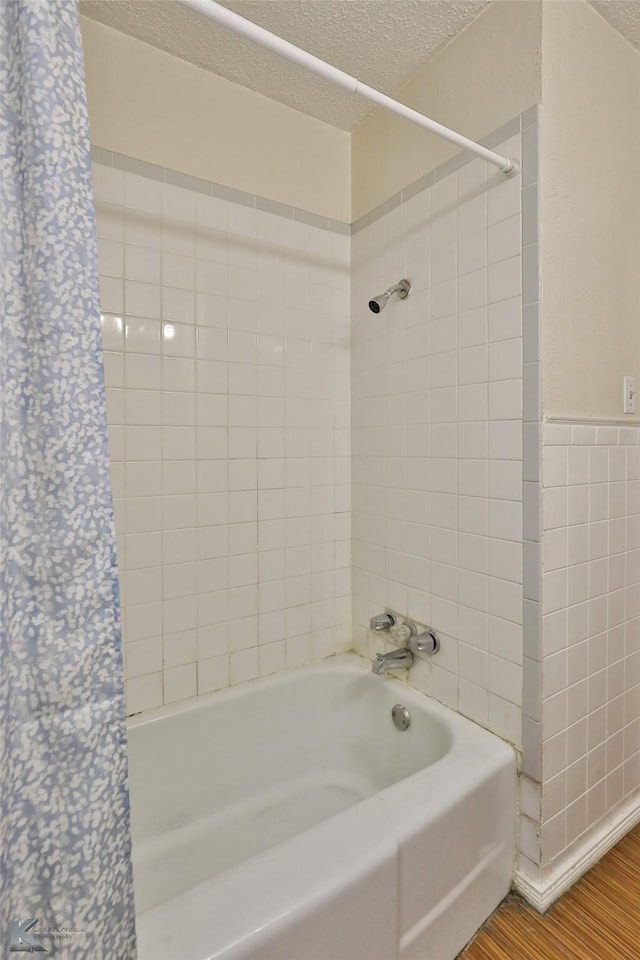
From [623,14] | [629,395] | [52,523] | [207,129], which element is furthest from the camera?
[207,129]

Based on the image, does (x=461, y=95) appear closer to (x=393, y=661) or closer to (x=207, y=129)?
(x=207, y=129)

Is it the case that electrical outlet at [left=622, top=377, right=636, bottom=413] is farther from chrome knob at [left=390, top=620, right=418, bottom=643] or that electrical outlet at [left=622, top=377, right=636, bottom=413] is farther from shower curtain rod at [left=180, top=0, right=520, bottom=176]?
chrome knob at [left=390, top=620, right=418, bottom=643]

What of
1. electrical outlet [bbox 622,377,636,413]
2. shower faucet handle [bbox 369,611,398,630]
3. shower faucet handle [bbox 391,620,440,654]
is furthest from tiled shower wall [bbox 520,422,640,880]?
shower faucet handle [bbox 369,611,398,630]

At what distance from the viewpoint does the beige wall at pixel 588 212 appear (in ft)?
3.80

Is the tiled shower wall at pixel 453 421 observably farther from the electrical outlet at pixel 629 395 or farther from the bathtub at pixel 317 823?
the electrical outlet at pixel 629 395

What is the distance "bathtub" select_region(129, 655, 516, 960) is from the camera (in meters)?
0.79

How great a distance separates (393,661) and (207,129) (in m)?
1.80

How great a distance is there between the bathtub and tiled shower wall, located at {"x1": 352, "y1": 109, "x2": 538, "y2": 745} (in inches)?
7.6

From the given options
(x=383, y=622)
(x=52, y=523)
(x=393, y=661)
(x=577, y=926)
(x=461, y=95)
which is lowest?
(x=577, y=926)

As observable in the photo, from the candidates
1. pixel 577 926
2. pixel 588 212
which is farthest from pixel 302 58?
pixel 577 926

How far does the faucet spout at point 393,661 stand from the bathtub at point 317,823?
0.31 ft

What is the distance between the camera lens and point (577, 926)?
115cm

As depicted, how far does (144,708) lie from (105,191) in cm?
153

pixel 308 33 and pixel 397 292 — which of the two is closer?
pixel 308 33
